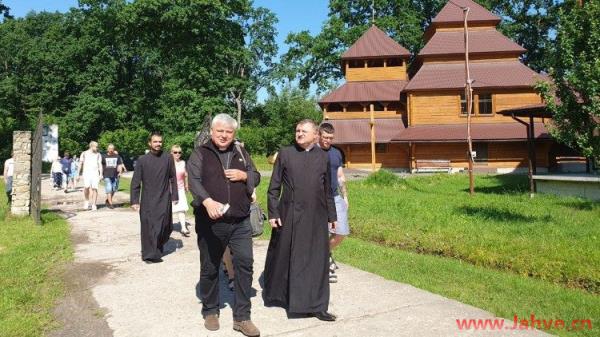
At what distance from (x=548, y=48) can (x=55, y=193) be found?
19.0 meters

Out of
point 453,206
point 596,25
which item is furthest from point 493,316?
point 453,206

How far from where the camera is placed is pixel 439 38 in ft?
118

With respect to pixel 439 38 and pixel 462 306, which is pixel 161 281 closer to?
pixel 462 306

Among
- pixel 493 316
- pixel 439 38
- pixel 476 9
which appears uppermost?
pixel 476 9

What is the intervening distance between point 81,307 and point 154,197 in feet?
8.63

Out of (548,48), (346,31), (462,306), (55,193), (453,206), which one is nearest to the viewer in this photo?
(462,306)

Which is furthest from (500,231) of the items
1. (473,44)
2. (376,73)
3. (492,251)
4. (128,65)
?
(128,65)

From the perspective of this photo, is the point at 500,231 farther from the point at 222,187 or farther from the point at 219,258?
the point at 222,187

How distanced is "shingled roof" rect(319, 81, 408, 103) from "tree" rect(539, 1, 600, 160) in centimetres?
2699

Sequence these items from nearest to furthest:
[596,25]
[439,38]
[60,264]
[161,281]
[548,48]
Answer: [161,281] < [60,264] < [596,25] < [548,48] < [439,38]

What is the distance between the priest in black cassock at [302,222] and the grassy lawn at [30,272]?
7.79ft

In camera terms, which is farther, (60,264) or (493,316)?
(60,264)

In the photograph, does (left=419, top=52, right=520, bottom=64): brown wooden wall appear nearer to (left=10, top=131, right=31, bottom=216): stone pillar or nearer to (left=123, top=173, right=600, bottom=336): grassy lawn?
(left=123, top=173, right=600, bottom=336): grassy lawn

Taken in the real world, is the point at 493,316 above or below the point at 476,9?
below
